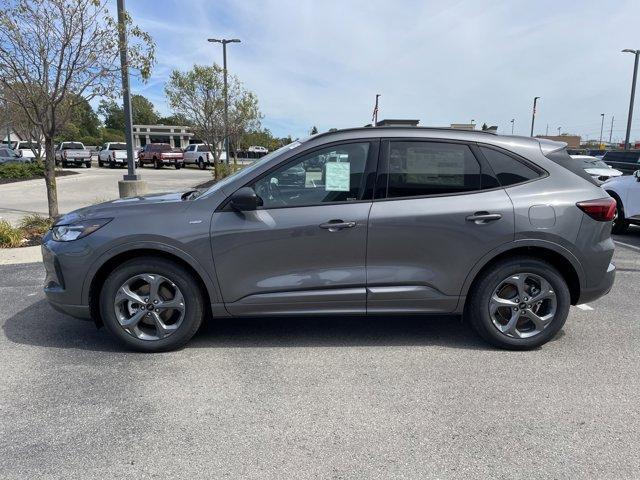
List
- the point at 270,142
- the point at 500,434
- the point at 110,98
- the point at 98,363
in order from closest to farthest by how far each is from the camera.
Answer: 1. the point at 500,434
2. the point at 98,363
3. the point at 110,98
4. the point at 270,142

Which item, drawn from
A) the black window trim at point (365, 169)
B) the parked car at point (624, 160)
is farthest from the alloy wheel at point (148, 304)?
the parked car at point (624, 160)

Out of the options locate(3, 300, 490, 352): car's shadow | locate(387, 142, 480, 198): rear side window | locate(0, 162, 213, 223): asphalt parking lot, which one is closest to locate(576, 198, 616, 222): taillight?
locate(387, 142, 480, 198): rear side window

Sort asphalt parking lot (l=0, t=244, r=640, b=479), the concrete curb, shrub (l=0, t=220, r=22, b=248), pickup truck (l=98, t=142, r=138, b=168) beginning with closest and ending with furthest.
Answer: asphalt parking lot (l=0, t=244, r=640, b=479), the concrete curb, shrub (l=0, t=220, r=22, b=248), pickup truck (l=98, t=142, r=138, b=168)

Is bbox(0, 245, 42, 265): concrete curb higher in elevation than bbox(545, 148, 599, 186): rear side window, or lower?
lower

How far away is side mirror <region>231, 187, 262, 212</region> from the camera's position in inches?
145

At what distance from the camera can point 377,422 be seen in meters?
3.00

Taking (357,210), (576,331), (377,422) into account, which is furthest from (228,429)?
(576,331)

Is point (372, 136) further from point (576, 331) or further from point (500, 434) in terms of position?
point (576, 331)

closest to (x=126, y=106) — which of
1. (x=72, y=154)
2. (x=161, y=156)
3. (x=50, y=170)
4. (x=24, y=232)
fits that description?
(x=50, y=170)

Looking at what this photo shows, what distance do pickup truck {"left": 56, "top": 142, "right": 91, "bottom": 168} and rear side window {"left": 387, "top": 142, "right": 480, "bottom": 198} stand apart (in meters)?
34.3

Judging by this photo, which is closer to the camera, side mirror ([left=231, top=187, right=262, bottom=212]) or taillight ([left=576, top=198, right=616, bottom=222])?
side mirror ([left=231, top=187, right=262, bottom=212])

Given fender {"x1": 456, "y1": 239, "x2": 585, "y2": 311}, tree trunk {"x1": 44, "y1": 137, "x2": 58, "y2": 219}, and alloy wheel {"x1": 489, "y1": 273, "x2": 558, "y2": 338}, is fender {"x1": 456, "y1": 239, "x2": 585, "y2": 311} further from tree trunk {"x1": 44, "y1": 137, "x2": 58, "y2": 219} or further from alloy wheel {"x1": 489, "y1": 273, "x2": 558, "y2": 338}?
tree trunk {"x1": 44, "y1": 137, "x2": 58, "y2": 219}

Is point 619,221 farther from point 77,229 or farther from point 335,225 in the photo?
point 77,229

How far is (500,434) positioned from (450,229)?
5.04ft
